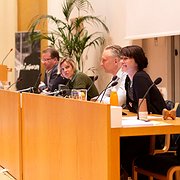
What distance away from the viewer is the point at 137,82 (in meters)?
3.23

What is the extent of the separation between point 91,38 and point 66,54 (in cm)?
54

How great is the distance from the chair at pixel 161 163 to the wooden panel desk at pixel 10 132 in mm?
→ 887

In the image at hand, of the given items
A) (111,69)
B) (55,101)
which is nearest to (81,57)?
(111,69)

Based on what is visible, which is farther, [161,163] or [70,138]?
[161,163]

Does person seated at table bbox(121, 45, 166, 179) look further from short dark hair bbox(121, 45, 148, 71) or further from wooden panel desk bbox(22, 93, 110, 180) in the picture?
wooden panel desk bbox(22, 93, 110, 180)

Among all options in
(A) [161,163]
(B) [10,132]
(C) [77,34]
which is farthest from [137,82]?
(C) [77,34]

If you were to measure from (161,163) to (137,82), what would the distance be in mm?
692

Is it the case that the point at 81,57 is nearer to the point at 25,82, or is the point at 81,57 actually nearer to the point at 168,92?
the point at 25,82

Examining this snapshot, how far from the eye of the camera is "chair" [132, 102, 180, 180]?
8.77 feet

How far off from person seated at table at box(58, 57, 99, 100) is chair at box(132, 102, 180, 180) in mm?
1570

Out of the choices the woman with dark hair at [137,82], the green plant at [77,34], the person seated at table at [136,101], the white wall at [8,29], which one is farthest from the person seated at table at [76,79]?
the white wall at [8,29]

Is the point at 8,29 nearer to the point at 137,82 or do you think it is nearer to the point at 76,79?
the point at 76,79

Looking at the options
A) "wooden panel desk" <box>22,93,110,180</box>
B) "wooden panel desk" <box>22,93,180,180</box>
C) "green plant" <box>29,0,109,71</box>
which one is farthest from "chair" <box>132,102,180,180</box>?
"green plant" <box>29,0,109,71</box>

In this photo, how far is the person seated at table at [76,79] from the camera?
4703 mm
